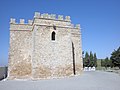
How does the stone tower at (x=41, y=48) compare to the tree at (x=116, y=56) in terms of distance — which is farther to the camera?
the tree at (x=116, y=56)

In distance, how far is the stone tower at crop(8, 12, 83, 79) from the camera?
1438cm

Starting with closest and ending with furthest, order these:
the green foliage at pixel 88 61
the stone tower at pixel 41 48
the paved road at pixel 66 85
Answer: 1. the paved road at pixel 66 85
2. the stone tower at pixel 41 48
3. the green foliage at pixel 88 61

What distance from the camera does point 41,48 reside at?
1448 centimetres

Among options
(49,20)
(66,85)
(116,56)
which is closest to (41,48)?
(49,20)

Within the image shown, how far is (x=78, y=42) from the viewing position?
1852cm

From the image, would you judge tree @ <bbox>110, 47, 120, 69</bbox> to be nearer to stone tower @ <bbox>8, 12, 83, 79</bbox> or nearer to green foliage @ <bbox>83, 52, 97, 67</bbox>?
green foliage @ <bbox>83, 52, 97, 67</bbox>

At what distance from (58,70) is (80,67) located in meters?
4.27

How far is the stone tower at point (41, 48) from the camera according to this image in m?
14.4

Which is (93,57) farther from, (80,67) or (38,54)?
(38,54)

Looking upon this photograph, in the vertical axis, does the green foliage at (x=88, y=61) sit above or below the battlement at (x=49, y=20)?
below

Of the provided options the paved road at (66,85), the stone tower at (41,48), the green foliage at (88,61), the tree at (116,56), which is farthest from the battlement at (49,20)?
the green foliage at (88,61)

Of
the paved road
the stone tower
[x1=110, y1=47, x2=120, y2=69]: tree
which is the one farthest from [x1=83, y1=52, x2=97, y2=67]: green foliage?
the paved road

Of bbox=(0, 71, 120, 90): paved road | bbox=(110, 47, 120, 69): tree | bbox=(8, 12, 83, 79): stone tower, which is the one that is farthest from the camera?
bbox=(110, 47, 120, 69): tree

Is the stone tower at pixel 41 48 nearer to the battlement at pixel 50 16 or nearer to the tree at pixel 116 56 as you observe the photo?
the battlement at pixel 50 16
